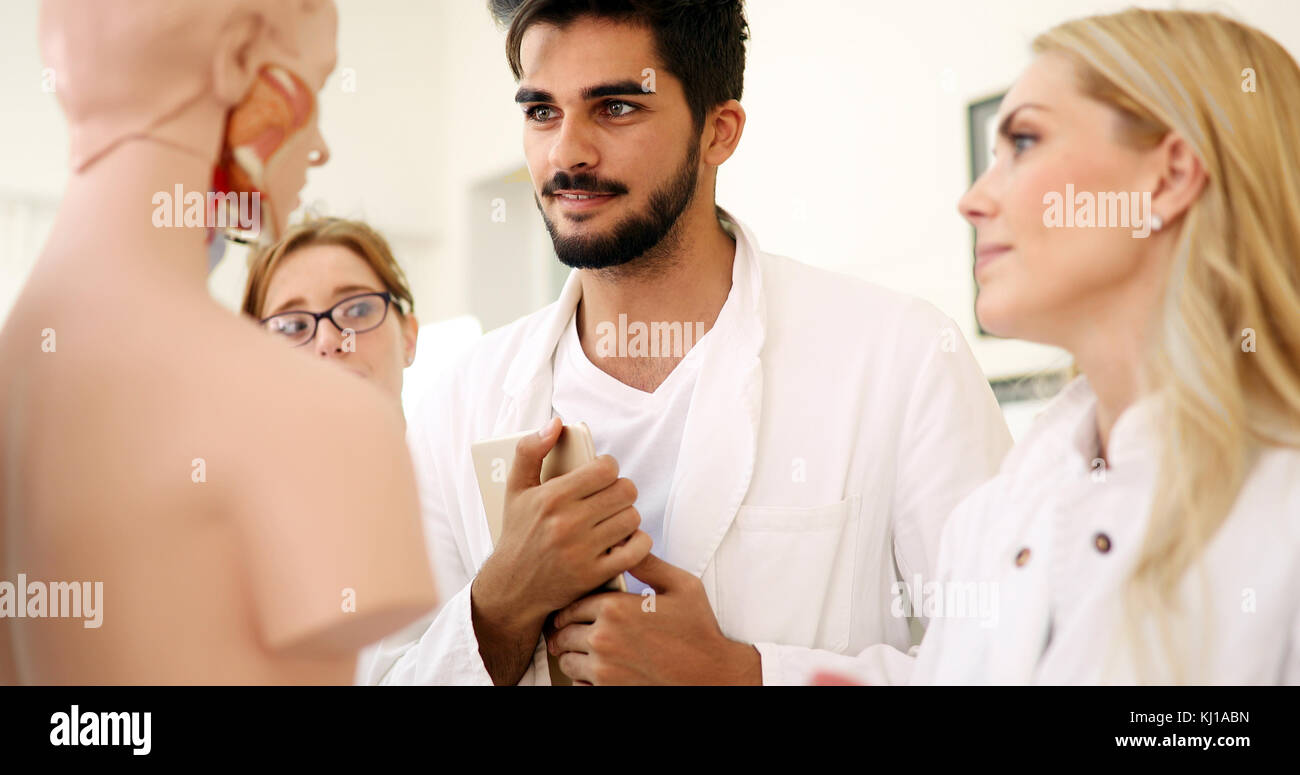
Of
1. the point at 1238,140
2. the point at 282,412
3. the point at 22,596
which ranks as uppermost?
the point at 1238,140

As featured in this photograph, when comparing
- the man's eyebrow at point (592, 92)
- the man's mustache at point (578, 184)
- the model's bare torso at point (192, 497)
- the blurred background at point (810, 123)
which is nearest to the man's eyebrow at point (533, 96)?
the man's eyebrow at point (592, 92)

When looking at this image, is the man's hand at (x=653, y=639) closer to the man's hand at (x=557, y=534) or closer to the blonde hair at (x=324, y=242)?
the man's hand at (x=557, y=534)

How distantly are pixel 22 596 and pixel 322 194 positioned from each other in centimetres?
206

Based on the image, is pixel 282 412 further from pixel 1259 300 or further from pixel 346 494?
pixel 1259 300

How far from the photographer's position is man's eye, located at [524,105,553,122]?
149 centimetres

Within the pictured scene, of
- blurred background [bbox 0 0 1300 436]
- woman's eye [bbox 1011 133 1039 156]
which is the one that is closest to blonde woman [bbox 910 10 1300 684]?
woman's eye [bbox 1011 133 1039 156]

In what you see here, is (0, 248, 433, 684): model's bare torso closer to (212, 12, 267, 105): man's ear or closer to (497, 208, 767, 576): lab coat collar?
(212, 12, 267, 105): man's ear

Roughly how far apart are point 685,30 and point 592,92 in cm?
20

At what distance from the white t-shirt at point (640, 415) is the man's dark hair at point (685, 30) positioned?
1.07 feet

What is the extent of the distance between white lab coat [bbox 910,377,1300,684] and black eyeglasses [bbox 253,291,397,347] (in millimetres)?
828

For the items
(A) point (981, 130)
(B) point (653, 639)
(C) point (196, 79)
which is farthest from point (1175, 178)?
(A) point (981, 130)
